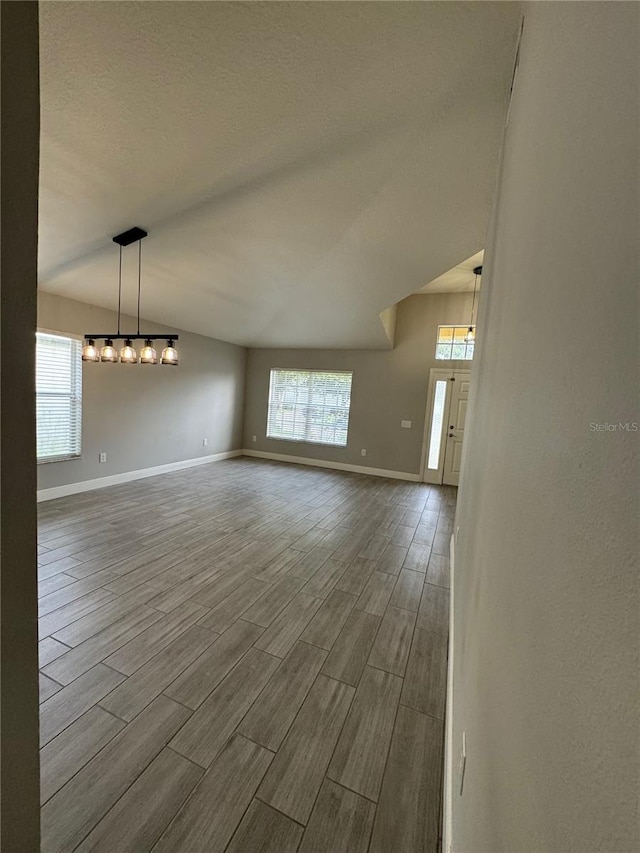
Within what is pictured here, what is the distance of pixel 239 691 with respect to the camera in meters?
1.71

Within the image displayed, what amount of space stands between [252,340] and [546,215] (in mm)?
6740

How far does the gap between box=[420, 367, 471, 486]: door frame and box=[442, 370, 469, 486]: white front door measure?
0.17 feet

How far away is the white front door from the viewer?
19.6ft

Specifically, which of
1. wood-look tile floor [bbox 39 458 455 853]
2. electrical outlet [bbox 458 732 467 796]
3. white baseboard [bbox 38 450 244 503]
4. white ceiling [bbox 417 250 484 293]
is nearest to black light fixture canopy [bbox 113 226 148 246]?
wood-look tile floor [bbox 39 458 455 853]

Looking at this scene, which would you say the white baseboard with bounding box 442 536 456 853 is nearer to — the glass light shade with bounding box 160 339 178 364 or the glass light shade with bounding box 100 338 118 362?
the glass light shade with bounding box 160 339 178 364

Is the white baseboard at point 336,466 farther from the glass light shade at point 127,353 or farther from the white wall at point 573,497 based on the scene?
the white wall at point 573,497

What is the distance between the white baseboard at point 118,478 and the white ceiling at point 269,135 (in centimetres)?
243

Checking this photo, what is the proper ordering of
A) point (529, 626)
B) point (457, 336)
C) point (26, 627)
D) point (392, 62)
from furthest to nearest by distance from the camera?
1. point (457, 336)
2. point (392, 62)
3. point (26, 627)
4. point (529, 626)

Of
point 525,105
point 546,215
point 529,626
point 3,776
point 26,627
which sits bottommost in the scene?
point 3,776

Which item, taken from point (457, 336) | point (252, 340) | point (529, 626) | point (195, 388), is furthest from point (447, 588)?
point (252, 340)

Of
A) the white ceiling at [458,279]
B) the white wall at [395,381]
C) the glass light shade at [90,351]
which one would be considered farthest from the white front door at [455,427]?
the glass light shade at [90,351]

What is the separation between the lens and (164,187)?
262 cm

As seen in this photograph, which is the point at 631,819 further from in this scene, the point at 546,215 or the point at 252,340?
the point at 252,340

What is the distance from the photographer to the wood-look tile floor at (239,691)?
122 cm
